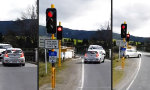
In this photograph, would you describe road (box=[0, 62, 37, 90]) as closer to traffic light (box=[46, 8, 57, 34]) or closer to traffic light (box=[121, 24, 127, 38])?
traffic light (box=[46, 8, 57, 34])

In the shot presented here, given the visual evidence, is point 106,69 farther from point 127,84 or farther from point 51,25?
point 51,25

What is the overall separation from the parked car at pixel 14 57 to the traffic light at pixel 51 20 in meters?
7.47

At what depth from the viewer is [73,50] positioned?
14148mm

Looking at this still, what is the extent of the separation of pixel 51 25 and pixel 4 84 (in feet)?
15.9

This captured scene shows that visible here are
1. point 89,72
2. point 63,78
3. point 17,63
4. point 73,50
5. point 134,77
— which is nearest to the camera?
point 73,50

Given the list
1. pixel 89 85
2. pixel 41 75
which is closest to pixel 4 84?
pixel 41 75

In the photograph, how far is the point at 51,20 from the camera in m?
11.4

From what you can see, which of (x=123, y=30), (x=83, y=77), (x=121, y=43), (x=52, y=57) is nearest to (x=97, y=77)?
(x=83, y=77)

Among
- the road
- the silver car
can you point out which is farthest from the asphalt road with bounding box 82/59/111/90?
the road

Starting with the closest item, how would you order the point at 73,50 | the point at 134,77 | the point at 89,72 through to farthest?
the point at 73,50
the point at 89,72
the point at 134,77

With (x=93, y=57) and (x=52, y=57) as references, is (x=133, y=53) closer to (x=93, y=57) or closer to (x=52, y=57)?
(x=93, y=57)

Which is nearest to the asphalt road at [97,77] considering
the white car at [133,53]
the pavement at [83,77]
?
the pavement at [83,77]

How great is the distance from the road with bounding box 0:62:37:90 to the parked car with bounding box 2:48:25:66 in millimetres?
439

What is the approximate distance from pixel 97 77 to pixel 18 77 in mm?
4466
